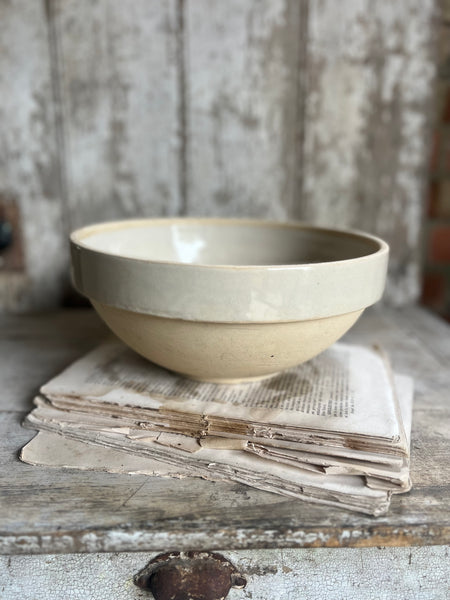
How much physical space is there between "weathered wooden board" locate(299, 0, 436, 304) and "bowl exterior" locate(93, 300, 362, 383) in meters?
0.50

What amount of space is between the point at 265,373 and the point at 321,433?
0.36 ft

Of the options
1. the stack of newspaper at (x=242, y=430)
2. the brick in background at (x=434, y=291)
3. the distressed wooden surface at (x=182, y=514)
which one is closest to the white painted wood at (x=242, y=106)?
the brick in background at (x=434, y=291)

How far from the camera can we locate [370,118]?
0.95 metres

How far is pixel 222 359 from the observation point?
1.69ft

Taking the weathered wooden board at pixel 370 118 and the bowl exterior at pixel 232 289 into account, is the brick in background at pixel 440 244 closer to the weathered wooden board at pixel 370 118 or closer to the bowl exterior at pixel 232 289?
the weathered wooden board at pixel 370 118

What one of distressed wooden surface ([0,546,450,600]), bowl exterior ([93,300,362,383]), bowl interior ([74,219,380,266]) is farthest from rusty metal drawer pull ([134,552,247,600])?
bowl interior ([74,219,380,266])

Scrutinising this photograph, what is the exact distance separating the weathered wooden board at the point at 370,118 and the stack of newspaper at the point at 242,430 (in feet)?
1.57

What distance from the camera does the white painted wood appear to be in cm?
90

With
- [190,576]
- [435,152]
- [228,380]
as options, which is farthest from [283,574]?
[435,152]

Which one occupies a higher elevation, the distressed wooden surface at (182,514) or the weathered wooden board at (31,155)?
the weathered wooden board at (31,155)

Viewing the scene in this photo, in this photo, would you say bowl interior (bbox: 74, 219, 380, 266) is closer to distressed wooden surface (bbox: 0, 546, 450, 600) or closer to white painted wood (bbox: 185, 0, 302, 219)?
white painted wood (bbox: 185, 0, 302, 219)

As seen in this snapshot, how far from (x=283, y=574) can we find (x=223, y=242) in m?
0.44

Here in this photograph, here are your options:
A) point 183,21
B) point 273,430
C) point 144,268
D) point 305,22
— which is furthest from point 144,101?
point 273,430

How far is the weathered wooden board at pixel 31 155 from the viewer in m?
0.90
